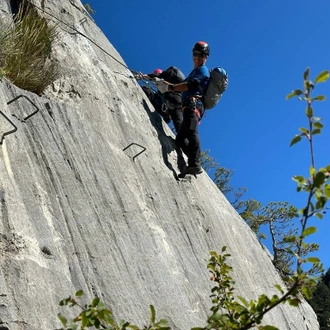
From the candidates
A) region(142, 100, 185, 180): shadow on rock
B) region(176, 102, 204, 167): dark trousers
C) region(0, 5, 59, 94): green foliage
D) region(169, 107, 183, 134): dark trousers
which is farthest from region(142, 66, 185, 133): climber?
region(0, 5, 59, 94): green foliage

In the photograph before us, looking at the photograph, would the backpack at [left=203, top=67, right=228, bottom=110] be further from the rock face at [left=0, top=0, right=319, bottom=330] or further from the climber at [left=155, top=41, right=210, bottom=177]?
the rock face at [left=0, top=0, right=319, bottom=330]

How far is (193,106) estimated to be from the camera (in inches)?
315

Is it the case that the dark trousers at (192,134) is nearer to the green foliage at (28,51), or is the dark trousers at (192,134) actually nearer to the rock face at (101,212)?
the rock face at (101,212)

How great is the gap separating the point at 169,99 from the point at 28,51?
2.75 meters

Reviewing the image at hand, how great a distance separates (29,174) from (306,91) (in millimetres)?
3399

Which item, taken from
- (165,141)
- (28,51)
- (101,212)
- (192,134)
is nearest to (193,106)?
(192,134)

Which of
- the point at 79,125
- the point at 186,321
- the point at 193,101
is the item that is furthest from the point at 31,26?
the point at 186,321

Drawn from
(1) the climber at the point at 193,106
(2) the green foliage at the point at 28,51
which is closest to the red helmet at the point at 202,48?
(1) the climber at the point at 193,106

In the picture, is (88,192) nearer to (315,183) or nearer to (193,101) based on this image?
(193,101)

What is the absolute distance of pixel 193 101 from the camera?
8.04m

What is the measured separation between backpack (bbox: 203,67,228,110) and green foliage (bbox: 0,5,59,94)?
235 cm

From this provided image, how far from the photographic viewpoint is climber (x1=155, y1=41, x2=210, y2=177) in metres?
7.86

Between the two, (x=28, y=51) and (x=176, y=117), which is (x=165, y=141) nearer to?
(x=176, y=117)

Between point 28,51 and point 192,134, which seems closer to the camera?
point 28,51
